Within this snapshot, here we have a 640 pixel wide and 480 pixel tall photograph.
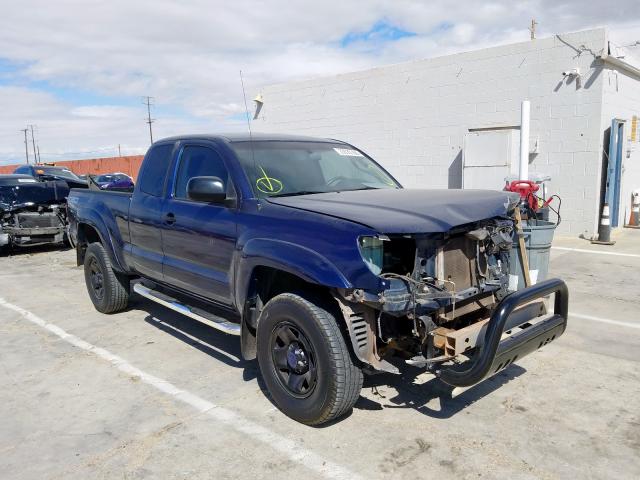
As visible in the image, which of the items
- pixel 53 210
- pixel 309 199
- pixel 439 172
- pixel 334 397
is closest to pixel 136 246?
pixel 309 199

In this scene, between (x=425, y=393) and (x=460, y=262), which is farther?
(x=425, y=393)

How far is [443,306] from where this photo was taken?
3.13m

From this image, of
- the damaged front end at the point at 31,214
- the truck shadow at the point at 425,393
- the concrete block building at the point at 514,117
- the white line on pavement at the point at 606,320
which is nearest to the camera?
the truck shadow at the point at 425,393

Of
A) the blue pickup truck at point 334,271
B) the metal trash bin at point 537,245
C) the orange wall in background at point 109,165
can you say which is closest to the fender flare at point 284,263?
the blue pickup truck at point 334,271

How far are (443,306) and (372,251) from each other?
52cm

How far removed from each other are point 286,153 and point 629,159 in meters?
10.5

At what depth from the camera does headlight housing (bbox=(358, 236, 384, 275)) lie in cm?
306

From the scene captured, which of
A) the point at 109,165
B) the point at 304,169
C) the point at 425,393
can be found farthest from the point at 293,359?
the point at 109,165

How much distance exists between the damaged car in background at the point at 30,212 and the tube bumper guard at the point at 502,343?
965 cm

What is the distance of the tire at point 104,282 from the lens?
6051 mm

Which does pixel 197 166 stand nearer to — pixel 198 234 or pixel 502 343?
pixel 198 234

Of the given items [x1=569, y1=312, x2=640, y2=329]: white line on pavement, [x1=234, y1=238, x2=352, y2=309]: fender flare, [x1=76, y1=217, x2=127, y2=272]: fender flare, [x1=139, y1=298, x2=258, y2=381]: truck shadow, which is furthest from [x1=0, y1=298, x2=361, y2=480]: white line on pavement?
[x1=569, y1=312, x2=640, y2=329]: white line on pavement

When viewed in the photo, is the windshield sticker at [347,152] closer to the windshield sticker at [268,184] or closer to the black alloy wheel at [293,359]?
the windshield sticker at [268,184]

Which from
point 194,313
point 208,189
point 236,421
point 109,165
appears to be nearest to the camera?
point 236,421
